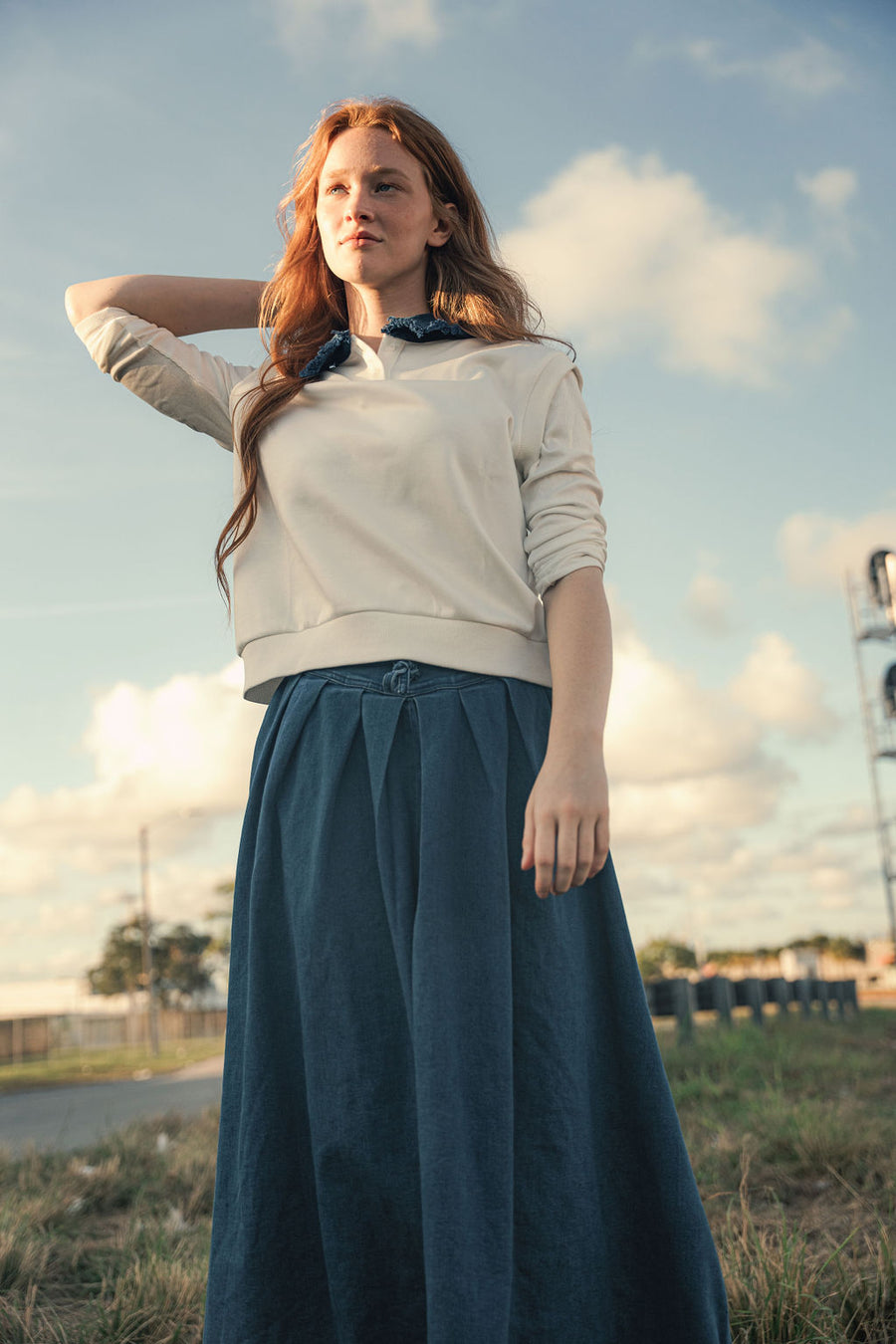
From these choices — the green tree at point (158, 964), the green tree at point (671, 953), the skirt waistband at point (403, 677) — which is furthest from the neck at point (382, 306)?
the green tree at point (671, 953)

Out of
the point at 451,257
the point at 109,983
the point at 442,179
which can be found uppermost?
the point at 442,179

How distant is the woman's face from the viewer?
1.89 m

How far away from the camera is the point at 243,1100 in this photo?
1565mm

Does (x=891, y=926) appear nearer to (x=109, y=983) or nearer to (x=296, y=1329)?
(x=109, y=983)

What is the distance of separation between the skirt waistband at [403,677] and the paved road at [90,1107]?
4.32 m

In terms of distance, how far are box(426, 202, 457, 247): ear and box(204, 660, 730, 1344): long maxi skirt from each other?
878mm

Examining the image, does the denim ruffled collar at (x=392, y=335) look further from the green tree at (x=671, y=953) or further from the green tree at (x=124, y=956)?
the green tree at (x=671, y=953)

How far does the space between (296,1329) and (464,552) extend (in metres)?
1.12

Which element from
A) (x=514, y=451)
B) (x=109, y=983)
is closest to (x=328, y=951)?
(x=514, y=451)

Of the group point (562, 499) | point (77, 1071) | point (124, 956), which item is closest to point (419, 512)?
point (562, 499)

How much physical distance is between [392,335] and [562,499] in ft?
1.49

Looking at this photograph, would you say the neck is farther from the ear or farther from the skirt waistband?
the skirt waistband

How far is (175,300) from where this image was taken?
210cm

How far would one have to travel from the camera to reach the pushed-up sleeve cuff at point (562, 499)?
5.50ft
